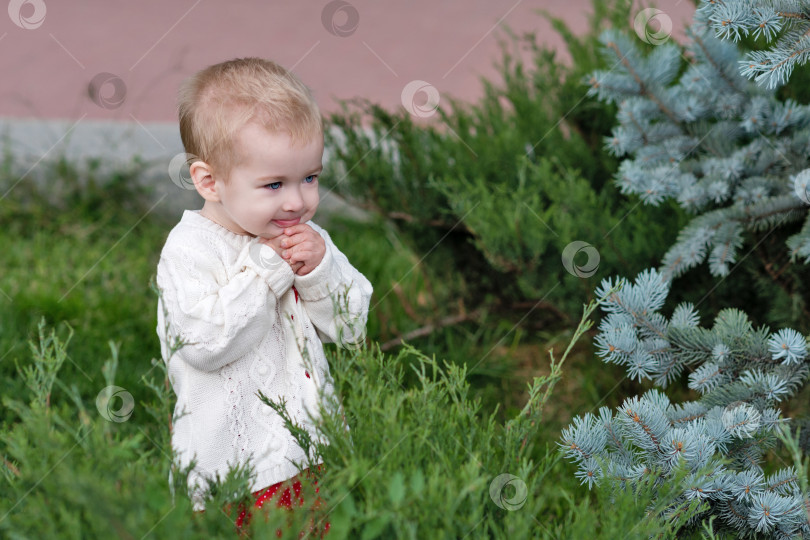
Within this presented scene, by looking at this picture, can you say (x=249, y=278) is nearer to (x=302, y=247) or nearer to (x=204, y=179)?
(x=302, y=247)

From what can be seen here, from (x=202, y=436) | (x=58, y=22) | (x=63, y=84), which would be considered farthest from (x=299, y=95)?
(x=58, y=22)

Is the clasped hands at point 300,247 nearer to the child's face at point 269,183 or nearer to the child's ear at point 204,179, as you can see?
the child's face at point 269,183

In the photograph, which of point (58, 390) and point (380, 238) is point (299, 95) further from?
point (380, 238)

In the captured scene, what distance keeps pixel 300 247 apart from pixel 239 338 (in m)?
0.23

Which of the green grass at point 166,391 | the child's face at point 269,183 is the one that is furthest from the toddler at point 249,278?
the green grass at point 166,391

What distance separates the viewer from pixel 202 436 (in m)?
1.79

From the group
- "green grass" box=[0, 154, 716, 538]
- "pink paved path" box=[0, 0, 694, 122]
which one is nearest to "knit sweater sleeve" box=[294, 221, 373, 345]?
"green grass" box=[0, 154, 716, 538]

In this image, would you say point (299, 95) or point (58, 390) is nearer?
point (299, 95)

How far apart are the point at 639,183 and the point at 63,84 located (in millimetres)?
4669

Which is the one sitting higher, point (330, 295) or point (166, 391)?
point (330, 295)

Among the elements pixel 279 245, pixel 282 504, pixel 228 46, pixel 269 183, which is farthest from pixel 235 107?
pixel 228 46

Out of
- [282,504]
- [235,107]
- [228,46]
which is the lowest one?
[282,504]

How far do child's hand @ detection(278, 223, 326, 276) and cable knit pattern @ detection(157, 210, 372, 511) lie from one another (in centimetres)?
2

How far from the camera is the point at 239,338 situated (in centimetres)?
174
